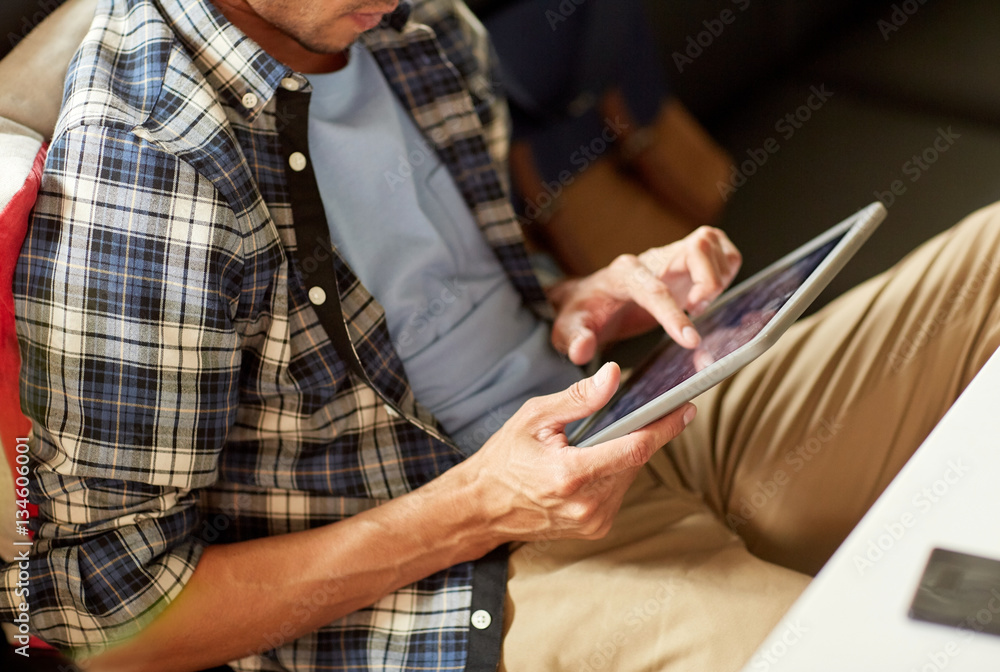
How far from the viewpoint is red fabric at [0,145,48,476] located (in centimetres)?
60

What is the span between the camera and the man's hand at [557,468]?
668 millimetres

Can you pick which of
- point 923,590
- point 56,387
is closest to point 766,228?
point 923,590

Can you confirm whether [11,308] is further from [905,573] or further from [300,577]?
[905,573]

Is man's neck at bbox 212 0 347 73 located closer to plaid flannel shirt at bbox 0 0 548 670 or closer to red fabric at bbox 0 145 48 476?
plaid flannel shirt at bbox 0 0 548 670

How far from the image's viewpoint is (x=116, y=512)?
0.67 metres

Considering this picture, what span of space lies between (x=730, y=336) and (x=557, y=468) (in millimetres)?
195

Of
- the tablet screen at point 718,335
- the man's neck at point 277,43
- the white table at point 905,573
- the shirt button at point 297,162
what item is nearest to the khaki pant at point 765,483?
the tablet screen at point 718,335

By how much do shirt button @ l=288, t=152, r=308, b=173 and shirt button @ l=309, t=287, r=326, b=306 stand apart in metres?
0.12

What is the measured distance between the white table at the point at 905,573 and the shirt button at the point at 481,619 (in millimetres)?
338

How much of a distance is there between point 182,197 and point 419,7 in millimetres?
478

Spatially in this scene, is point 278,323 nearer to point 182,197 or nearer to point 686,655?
point 182,197

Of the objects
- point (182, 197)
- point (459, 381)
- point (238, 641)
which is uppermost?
point (182, 197)

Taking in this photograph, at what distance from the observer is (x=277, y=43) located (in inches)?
32.6

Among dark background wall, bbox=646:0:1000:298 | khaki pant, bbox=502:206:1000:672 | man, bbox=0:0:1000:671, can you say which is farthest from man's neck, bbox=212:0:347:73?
dark background wall, bbox=646:0:1000:298
